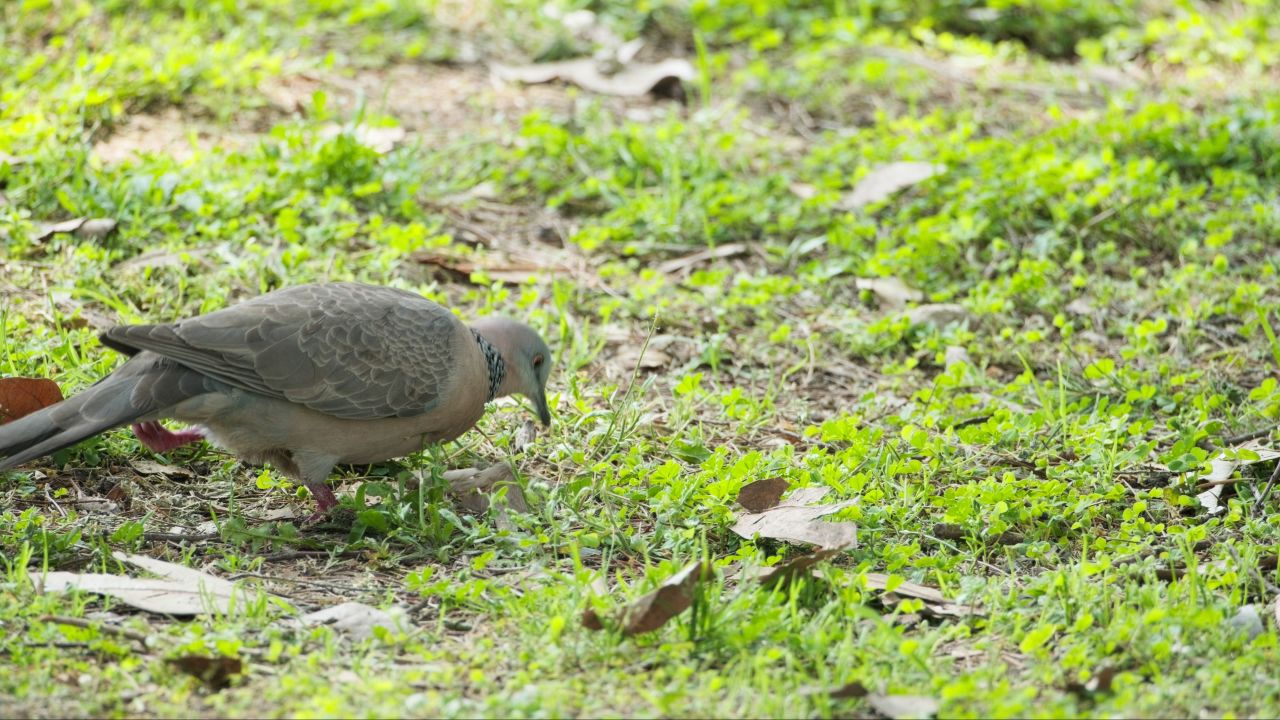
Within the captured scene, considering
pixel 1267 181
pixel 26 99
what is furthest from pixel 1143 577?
pixel 26 99

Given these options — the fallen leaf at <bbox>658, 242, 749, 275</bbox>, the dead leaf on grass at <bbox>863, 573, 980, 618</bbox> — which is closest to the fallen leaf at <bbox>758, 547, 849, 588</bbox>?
the dead leaf on grass at <bbox>863, 573, 980, 618</bbox>

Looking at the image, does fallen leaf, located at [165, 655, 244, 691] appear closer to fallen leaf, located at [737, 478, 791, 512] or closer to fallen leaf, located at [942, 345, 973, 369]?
fallen leaf, located at [737, 478, 791, 512]

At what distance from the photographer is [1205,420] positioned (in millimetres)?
5195

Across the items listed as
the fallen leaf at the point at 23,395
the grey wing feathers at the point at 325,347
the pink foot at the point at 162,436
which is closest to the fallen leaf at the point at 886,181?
the grey wing feathers at the point at 325,347

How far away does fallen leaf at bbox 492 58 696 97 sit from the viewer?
336 inches

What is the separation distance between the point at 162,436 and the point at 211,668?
5.11ft

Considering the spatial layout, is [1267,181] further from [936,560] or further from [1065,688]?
[1065,688]

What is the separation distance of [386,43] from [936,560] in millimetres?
5986

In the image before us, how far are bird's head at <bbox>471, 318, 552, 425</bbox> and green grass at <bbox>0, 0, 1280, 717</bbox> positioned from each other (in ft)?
0.62

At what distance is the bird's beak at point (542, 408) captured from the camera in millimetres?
5066

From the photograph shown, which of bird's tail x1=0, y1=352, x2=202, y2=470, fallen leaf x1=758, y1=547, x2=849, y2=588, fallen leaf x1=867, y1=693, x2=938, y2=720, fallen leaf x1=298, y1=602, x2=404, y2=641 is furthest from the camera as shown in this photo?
bird's tail x1=0, y1=352, x2=202, y2=470

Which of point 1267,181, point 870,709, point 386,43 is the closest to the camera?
point 870,709

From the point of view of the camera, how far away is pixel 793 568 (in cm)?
384

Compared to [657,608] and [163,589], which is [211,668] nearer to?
[163,589]
